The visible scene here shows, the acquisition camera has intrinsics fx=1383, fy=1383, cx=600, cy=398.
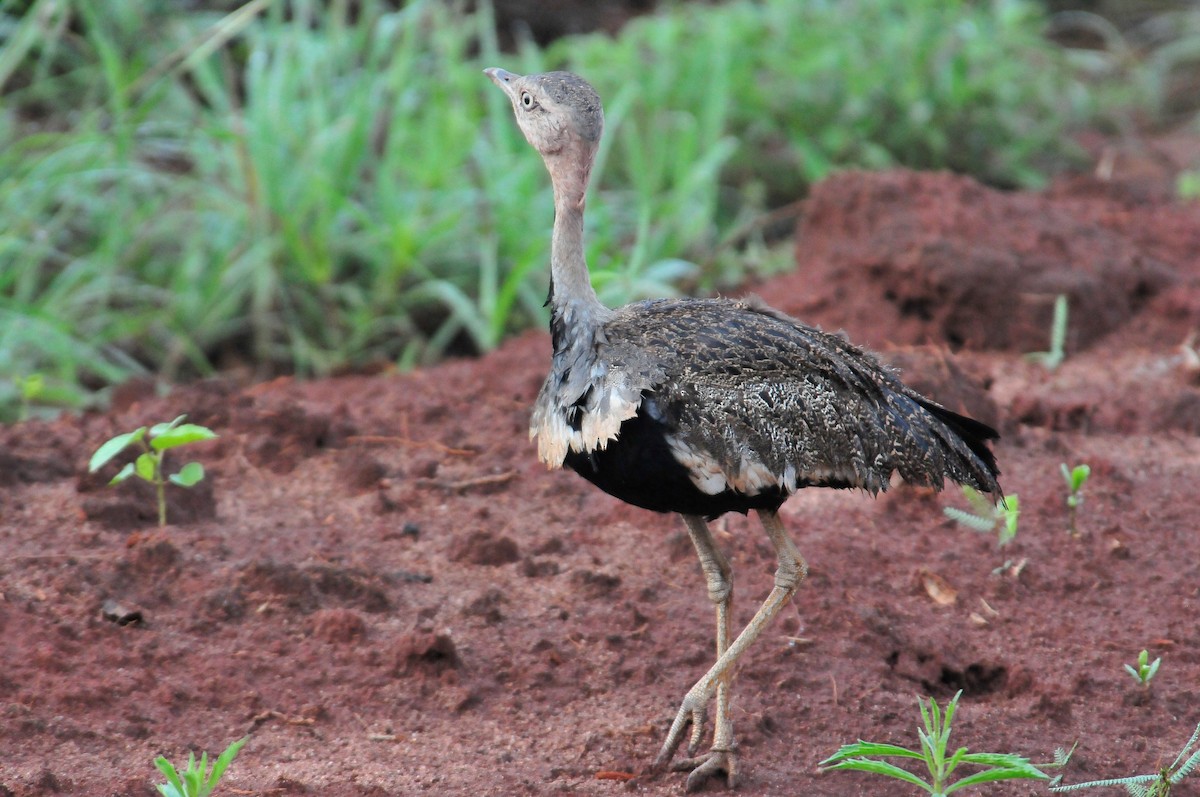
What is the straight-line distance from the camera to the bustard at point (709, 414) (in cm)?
312

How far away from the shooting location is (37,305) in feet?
20.3

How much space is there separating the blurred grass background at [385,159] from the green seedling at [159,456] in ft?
4.78

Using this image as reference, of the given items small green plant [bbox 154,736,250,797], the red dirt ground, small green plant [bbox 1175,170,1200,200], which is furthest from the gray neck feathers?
small green plant [bbox 1175,170,1200,200]

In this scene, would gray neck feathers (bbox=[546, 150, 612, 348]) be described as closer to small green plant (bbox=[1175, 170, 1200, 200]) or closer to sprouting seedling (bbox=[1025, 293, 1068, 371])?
sprouting seedling (bbox=[1025, 293, 1068, 371])

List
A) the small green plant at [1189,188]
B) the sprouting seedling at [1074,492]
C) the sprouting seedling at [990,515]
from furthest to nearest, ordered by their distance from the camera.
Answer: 1. the small green plant at [1189,188]
2. the sprouting seedling at [1074,492]
3. the sprouting seedling at [990,515]

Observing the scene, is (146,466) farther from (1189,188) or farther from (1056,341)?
(1189,188)

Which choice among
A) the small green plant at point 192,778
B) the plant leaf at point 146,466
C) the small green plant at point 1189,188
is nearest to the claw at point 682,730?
the small green plant at point 192,778

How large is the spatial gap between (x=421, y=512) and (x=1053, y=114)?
5.60 metres

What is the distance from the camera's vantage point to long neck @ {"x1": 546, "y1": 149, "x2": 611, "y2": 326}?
342 centimetres

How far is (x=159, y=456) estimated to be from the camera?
3.89m

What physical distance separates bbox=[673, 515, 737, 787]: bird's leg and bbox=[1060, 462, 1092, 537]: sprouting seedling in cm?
121

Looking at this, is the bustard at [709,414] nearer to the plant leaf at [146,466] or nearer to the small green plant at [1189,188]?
the plant leaf at [146,466]

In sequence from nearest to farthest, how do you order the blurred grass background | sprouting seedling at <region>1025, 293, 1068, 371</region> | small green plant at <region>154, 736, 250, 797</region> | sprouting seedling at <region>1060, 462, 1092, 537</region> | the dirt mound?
small green plant at <region>154, 736, 250, 797</region>, sprouting seedling at <region>1060, 462, 1092, 537</region>, sprouting seedling at <region>1025, 293, 1068, 371</region>, the dirt mound, the blurred grass background

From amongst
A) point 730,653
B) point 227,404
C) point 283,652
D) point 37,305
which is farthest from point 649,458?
point 37,305
